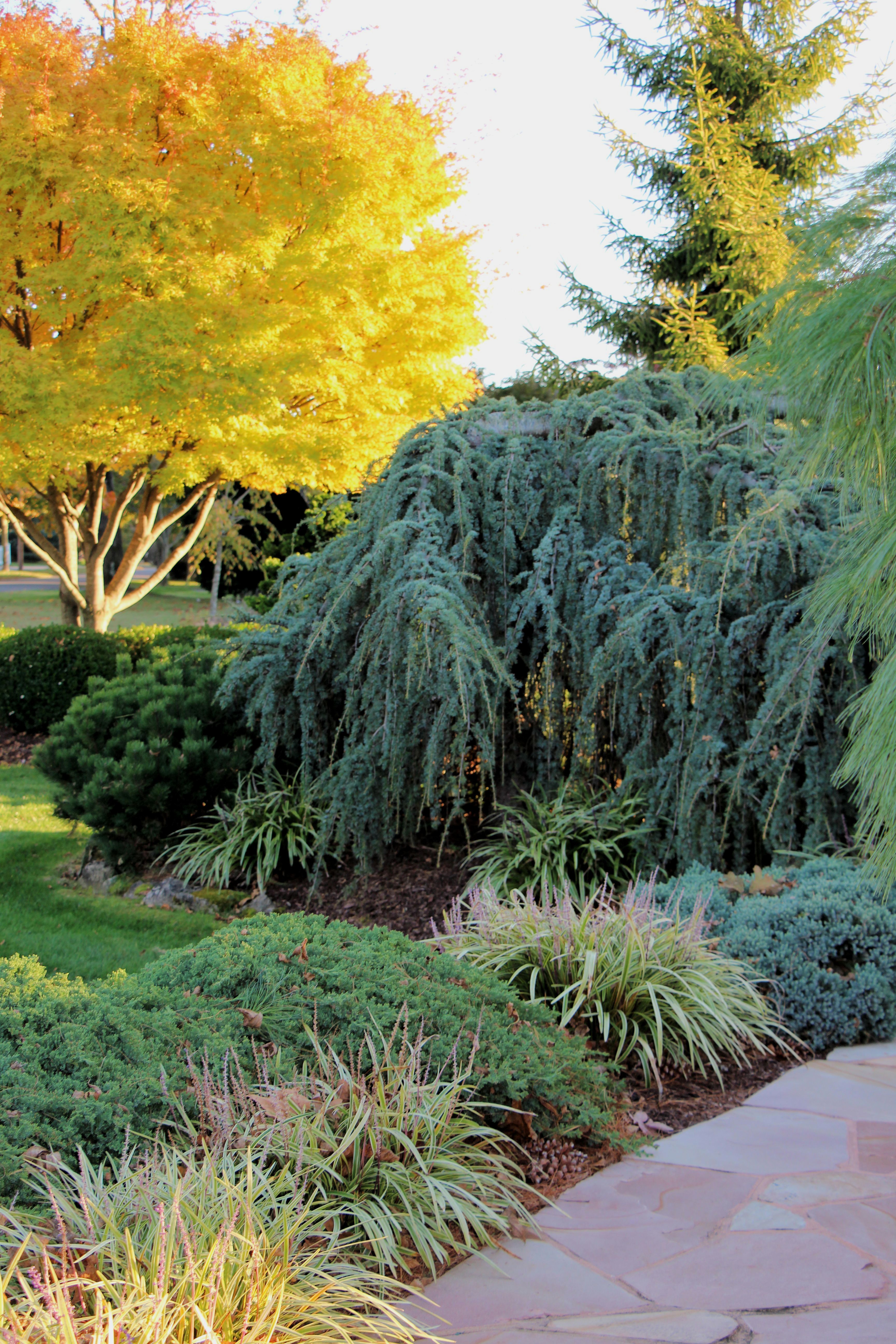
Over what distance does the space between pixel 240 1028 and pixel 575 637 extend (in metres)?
3.10

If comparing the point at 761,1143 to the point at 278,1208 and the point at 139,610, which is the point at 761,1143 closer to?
the point at 278,1208

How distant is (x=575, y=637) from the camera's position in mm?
5445

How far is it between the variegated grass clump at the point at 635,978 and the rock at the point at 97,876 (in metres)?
3.10

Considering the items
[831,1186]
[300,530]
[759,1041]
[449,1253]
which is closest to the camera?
[449,1253]

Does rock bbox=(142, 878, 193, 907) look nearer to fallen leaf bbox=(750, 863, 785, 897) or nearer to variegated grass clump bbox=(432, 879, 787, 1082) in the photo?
variegated grass clump bbox=(432, 879, 787, 1082)

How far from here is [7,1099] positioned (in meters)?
2.41

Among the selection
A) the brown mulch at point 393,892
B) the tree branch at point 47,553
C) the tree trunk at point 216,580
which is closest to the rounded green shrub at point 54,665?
the tree branch at point 47,553

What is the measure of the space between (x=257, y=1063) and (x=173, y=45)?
1028 centimetres

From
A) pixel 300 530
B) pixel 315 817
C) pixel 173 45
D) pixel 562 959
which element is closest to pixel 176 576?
pixel 300 530

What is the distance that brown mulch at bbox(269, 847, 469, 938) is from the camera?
5.31m

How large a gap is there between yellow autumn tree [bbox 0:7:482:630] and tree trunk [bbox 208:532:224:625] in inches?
254

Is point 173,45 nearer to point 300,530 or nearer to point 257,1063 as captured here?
point 300,530

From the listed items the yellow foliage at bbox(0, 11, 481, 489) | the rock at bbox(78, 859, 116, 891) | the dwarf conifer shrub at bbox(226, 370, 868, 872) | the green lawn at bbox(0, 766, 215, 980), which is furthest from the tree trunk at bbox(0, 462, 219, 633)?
the dwarf conifer shrub at bbox(226, 370, 868, 872)

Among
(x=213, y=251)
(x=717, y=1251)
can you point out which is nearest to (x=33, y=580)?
(x=213, y=251)
